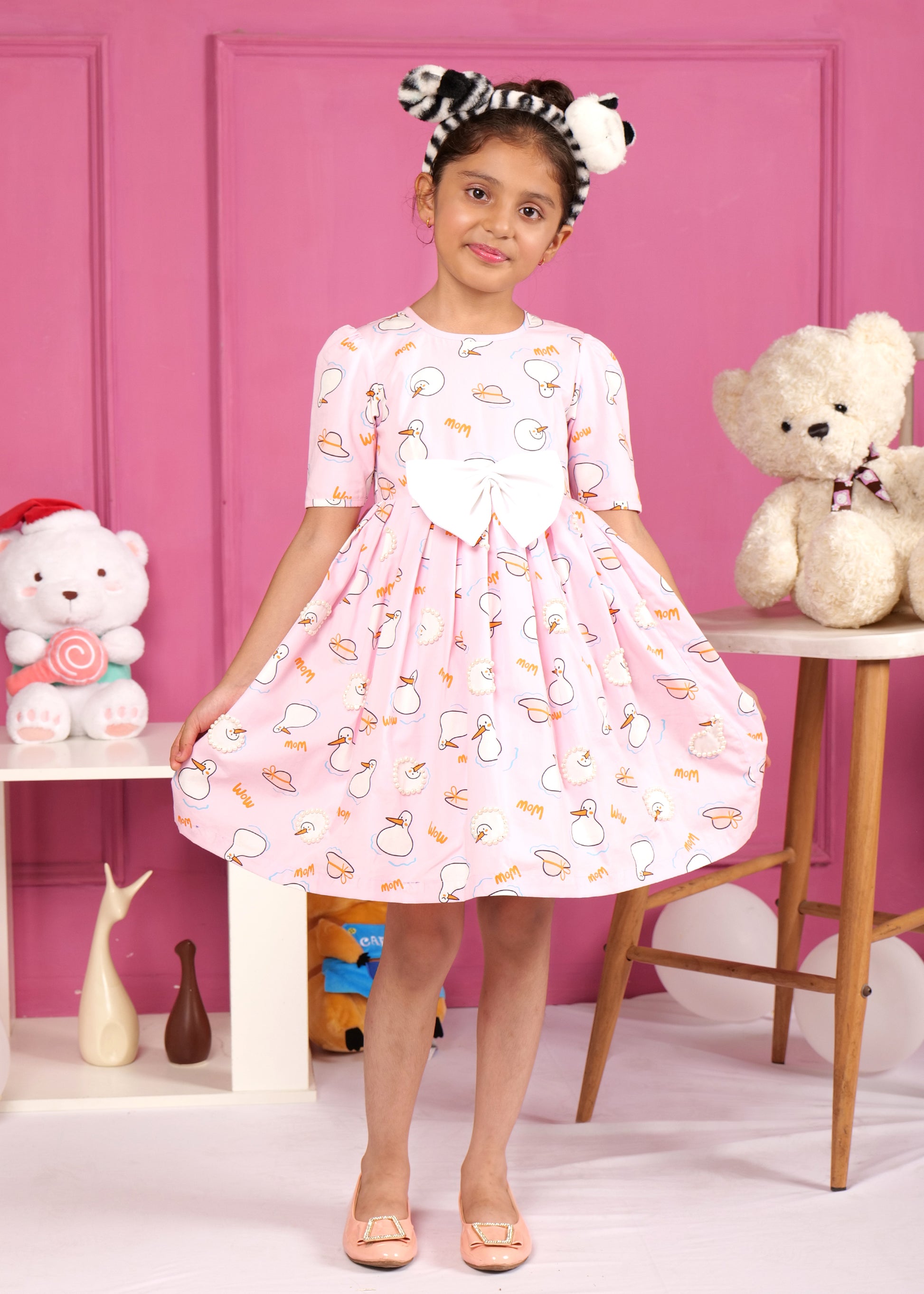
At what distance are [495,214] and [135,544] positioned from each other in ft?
3.27

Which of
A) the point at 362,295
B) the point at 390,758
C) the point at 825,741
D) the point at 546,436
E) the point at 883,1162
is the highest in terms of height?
the point at 362,295

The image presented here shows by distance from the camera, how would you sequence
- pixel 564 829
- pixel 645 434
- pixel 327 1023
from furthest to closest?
pixel 645 434
pixel 327 1023
pixel 564 829

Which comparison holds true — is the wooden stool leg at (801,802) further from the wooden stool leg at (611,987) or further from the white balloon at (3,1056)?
the white balloon at (3,1056)

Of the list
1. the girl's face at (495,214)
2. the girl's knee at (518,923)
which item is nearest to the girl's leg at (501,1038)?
the girl's knee at (518,923)

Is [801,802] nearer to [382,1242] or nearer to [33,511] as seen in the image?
[382,1242]

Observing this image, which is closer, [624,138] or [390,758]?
[390,758]

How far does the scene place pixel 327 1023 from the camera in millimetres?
2074

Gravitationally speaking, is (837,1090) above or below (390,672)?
below

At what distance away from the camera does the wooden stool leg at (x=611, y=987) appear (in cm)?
179

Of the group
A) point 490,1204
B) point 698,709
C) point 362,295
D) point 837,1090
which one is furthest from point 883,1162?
point 362,295

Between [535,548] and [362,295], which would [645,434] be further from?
[535,548]

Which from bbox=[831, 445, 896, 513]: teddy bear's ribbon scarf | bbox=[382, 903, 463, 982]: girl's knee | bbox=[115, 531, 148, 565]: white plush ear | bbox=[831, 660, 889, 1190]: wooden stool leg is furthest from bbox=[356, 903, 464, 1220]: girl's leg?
→ bbox=[115, 531, 148, 565]: white plush ear

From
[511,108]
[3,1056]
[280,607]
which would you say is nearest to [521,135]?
[511,108]

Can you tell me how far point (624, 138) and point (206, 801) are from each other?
882 mm
